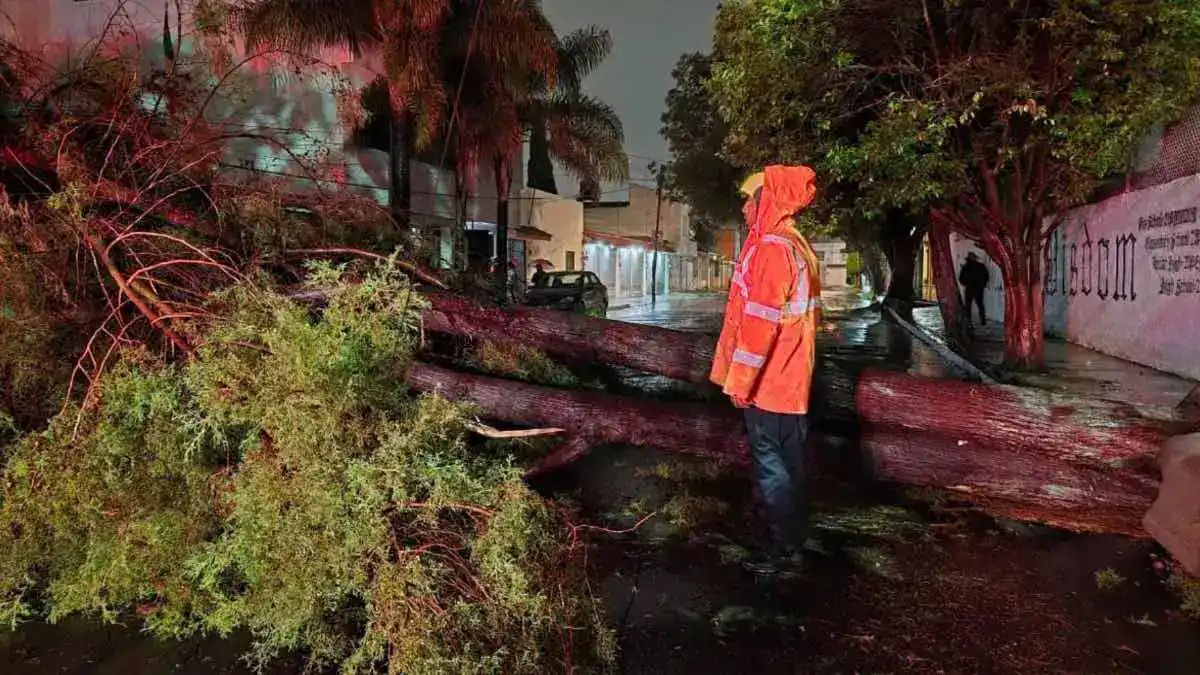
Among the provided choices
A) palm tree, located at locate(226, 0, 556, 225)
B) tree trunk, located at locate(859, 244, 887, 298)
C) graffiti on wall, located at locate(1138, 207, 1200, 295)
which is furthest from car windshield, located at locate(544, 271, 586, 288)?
graffiti on wall, located at locate(1138, 207, 1200, 295)

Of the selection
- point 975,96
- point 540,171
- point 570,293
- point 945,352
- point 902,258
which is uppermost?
point 540,171

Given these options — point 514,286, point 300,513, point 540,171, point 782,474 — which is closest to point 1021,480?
point 782,474

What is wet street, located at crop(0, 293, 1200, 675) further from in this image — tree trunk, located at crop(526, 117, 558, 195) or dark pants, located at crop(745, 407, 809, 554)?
tree trunk, located at crop(526, 117, 558, 195)

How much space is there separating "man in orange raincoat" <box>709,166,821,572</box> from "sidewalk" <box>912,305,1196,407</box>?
4127mm

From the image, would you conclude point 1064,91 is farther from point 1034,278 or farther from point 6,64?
point 6,64

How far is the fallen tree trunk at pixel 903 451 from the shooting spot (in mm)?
4215

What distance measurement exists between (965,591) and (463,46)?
1323 centimetres

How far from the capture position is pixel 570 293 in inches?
773

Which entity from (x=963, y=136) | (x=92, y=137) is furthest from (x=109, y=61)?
(x=963, y=136)

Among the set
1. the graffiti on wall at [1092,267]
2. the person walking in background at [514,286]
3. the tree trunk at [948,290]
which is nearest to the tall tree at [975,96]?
the graffiti on wall at [1092,267]

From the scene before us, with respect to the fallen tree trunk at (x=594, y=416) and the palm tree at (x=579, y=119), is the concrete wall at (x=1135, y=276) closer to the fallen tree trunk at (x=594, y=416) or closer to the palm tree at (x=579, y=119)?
the fallen tree trunk at (x=594, y=416)

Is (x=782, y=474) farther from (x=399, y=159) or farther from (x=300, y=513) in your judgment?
(x=399, y=159)

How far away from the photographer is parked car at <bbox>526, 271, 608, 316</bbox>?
1909 centimetres

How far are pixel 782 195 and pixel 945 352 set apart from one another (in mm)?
8567
